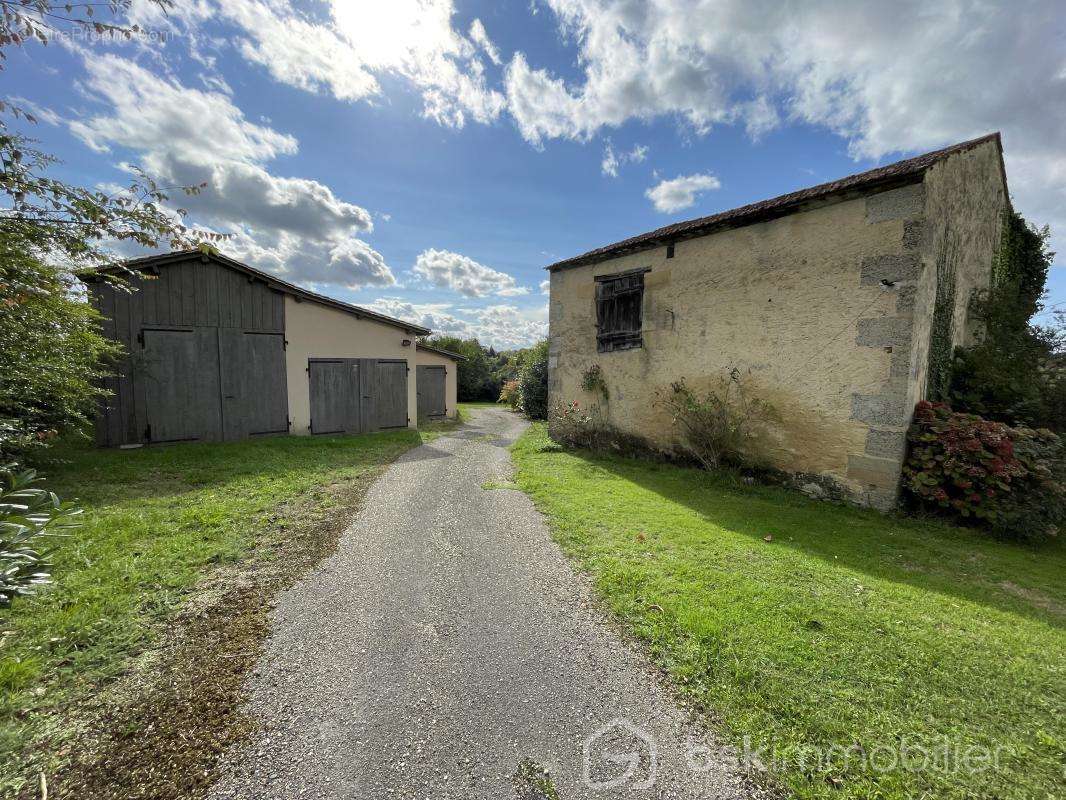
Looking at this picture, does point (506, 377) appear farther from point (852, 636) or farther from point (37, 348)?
point (852, 636)

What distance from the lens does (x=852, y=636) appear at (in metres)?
2.66

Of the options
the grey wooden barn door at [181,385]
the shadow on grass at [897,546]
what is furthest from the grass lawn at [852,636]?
the grey wooden barn door at [181,385]

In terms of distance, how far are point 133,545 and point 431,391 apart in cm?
1207

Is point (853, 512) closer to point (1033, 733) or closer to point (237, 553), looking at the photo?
point (1033, 733)

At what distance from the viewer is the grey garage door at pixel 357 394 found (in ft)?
33.7

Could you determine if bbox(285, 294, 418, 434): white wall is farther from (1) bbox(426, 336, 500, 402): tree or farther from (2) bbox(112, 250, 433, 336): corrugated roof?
(1) bbox(426, 336, 500, 402): tree

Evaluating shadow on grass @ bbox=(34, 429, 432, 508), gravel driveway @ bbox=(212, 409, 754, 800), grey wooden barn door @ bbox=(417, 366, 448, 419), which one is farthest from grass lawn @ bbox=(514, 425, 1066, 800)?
grey wooden barn door @ bbox=(417, 366, 448, 419)

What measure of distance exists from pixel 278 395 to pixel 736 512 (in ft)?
33.6

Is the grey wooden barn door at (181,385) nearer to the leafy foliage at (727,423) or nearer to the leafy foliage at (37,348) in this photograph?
the leafy foliage at (37,348)

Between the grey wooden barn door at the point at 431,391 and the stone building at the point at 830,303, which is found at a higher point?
the stone building at the point at 830,303

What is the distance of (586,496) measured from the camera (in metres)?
5.71

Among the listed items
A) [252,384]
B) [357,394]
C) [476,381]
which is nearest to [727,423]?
[357,394]

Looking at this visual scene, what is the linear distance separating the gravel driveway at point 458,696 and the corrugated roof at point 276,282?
25.9 ft

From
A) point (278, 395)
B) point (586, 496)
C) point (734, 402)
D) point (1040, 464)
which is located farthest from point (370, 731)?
point (278, 395)
